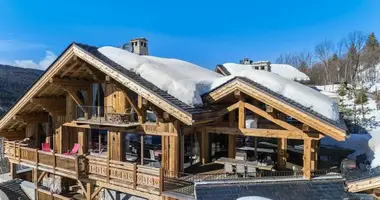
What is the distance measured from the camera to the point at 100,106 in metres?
12.5

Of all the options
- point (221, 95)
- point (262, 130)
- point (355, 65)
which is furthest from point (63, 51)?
point (355, 65)

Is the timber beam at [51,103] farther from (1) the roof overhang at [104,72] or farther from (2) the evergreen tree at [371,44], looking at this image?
(2) the evergreen tree at [371,44]

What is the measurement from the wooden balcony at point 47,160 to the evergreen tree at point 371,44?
56.1 meters

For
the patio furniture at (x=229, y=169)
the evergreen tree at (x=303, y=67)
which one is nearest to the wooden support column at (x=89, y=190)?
the patio furniture at (x=229, y=169)

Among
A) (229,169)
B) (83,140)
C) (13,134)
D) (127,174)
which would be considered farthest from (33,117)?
(229,169)

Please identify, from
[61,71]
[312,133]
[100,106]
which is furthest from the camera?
[100,106]

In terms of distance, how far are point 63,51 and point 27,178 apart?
9.52 m

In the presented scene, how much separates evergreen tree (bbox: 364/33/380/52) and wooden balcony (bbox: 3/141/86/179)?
5612cm

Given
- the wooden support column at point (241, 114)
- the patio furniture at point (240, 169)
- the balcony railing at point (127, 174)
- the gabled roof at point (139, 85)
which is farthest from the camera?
the wooden support column at point (241, 114)

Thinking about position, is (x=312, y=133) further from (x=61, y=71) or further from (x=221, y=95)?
(x=61, y=71)

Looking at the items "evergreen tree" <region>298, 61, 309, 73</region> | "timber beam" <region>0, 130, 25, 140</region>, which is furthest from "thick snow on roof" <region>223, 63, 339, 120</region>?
"evergreen tree" <region>298, 61, 309, 73</region>

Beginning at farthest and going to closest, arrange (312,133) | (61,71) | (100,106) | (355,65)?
(355,65) → (100,106) → (61,71) → (312,133)

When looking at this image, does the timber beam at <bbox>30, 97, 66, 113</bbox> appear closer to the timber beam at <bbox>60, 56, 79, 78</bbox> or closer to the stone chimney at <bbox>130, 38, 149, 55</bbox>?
the timber beam at <bbox>60, 56, 79, 78</bbox>

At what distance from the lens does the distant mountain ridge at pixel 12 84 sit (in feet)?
122
